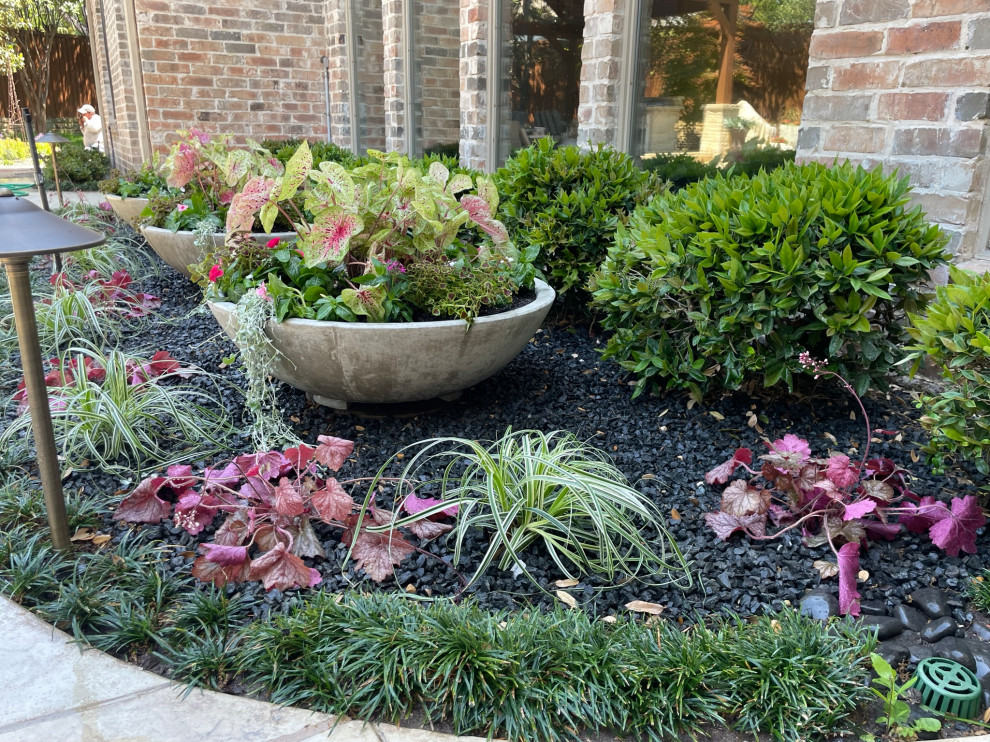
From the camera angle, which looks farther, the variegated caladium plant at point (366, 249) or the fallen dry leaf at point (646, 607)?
the variegated caladium plant at point (366, 249)

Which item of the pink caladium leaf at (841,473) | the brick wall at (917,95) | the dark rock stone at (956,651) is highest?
the brick wall at (917,95)

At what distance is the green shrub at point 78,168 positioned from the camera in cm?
1382

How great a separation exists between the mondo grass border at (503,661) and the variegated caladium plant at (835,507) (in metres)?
0.40

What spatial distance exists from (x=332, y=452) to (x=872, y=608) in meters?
1.66

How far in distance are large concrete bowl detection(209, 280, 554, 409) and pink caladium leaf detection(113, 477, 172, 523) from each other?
28.0 inches

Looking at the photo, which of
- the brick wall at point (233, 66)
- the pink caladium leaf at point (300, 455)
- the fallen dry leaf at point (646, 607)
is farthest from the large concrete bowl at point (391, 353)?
the brick wall at point (233, 66)

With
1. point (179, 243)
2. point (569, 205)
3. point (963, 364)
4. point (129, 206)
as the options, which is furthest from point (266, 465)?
point (129, 206)

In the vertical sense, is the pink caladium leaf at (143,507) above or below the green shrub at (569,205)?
below

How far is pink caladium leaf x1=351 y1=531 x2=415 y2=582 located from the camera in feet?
7.06

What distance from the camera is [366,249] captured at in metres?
3.04

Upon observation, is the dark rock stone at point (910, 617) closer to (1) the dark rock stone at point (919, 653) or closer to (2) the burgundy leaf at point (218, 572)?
(1) the dark rock stone at point (919, 653)

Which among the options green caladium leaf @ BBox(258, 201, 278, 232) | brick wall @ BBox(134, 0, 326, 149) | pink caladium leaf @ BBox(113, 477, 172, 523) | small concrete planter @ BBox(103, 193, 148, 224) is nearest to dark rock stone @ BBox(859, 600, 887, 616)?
pink caladium leaf @ BBox(113, 477, 172, 523)

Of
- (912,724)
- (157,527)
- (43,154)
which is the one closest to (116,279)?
(157,527)

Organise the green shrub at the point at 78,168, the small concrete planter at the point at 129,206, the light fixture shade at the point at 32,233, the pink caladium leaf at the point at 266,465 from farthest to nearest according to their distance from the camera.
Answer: the green shrub at the point at 78,168 < the small concrete planter at the point at 129,206 < the pink caladium leaf at the point at 266,465 < the light fixture shade at the point at 32,233
